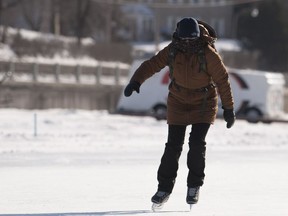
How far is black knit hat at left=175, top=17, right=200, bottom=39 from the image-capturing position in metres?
6.47

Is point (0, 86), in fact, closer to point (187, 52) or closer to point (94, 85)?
point (94, 85)

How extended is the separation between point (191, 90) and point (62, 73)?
36.6 m

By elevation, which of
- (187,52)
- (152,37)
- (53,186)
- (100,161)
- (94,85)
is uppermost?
(187,52)

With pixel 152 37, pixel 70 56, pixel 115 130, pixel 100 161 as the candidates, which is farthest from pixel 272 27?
pixel 100 161

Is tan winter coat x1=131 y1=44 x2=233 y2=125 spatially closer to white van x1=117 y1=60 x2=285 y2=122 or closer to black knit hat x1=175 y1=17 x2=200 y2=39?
black knit hat x1=175 y1=17 x2=200 y2=39

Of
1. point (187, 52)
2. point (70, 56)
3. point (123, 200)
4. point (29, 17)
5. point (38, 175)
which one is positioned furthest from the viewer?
point (29, 17)

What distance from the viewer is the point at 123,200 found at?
7.33 meters

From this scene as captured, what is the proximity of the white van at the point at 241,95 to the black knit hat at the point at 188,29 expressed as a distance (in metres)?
22.8

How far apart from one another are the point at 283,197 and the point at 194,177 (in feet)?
3.44

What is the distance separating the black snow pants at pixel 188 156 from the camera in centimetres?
677

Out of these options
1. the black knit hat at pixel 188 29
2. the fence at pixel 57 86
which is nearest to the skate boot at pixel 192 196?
the black knit hat at pixel 188 29

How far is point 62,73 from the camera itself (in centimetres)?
4306

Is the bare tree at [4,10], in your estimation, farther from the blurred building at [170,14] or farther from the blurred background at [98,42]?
the blurred building at [170,14]

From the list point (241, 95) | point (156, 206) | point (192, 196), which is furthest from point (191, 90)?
point (241, 95)
